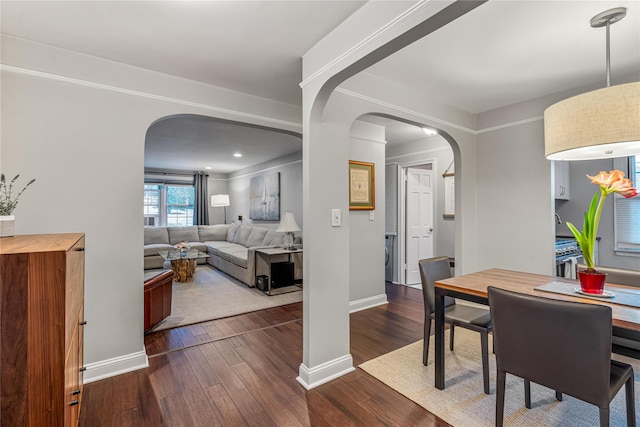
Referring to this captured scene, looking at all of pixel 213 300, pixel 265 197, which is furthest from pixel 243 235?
pixel 213 300

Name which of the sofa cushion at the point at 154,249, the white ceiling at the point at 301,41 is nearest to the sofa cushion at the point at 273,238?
the sofa cushion at the point at 154,249

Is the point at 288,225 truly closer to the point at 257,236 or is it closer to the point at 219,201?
the point at 257,236

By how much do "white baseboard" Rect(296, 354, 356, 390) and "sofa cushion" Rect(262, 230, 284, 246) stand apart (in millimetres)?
3186

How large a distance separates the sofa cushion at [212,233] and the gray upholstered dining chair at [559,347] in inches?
283

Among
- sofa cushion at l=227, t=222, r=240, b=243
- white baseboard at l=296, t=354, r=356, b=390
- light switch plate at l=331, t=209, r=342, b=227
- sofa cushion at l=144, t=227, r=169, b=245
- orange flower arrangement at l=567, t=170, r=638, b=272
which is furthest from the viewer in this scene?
sofa cushion at l=227, t=222, r=240, b=243

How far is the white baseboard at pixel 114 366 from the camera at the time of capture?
2.20 metres

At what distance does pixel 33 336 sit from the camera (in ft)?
3.18

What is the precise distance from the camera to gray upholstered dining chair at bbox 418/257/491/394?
6.72 ft

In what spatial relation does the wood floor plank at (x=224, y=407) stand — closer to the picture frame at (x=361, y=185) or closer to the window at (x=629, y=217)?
the picture frame at (x=361, y=185)

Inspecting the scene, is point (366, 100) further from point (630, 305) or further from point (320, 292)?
point (630, 305)

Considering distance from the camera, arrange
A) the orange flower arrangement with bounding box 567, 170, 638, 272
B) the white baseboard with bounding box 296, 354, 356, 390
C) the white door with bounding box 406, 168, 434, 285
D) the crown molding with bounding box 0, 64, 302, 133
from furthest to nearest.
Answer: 1. the white door with bounding box 406, 168, 434, 285
2. the white baseboard with bounding box 296, 354, 356, 390
3. the crown molding with bounding box 0, 64, 302, 133
4. the orange flower arrangement with bounding box 567, 170, 638, 272

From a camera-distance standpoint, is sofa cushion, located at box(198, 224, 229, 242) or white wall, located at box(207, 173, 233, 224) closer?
sofa cushion, located at box(198, 224, 229, 242)

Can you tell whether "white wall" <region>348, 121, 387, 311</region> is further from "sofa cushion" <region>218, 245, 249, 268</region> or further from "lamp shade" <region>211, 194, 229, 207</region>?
"lamp shade" <region>211, 194, 229, 207</region>

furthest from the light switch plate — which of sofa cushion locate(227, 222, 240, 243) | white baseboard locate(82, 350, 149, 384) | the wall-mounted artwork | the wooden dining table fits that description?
sofa cushion locate(227, 222, 240, 243)
